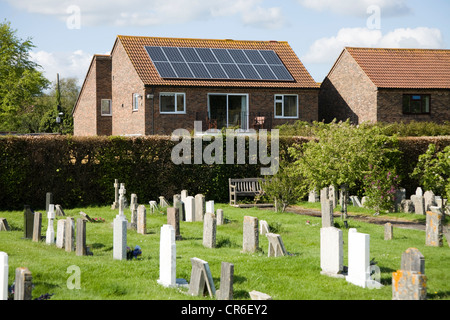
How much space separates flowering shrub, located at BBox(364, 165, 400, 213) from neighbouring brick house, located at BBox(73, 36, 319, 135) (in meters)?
14.5

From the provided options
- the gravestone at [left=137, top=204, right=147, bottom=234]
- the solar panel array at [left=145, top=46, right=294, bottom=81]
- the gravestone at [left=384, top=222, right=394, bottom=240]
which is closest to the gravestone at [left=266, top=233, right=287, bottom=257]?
the gravestone at [left=384, top=222, right=394, bottom=240]

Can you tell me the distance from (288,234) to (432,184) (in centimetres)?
641

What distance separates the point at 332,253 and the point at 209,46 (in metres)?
28.6

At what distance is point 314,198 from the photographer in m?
23.3

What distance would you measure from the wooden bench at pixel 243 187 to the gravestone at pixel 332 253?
39.4 feet

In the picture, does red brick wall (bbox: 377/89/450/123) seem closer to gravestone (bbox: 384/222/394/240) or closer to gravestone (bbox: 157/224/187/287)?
gravestone (bbox: 384/222/394/240)

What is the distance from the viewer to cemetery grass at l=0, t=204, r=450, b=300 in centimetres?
920

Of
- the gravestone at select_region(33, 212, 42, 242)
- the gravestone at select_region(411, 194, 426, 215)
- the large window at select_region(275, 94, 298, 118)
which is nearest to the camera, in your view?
the gravestone at select_region(33, 212, 42, 242)

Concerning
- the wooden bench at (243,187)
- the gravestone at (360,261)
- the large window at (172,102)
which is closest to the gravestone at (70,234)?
the gravestone at (360,261)

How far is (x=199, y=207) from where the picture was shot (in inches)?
708

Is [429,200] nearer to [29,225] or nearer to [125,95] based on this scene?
[29,225]

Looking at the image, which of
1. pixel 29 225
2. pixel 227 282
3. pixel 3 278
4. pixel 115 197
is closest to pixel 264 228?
pixel 29 225

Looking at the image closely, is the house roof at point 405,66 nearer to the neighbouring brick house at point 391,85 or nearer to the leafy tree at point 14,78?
the neighbouring brick house at point 391,85

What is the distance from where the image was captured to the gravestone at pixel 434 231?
13508 millimetres
